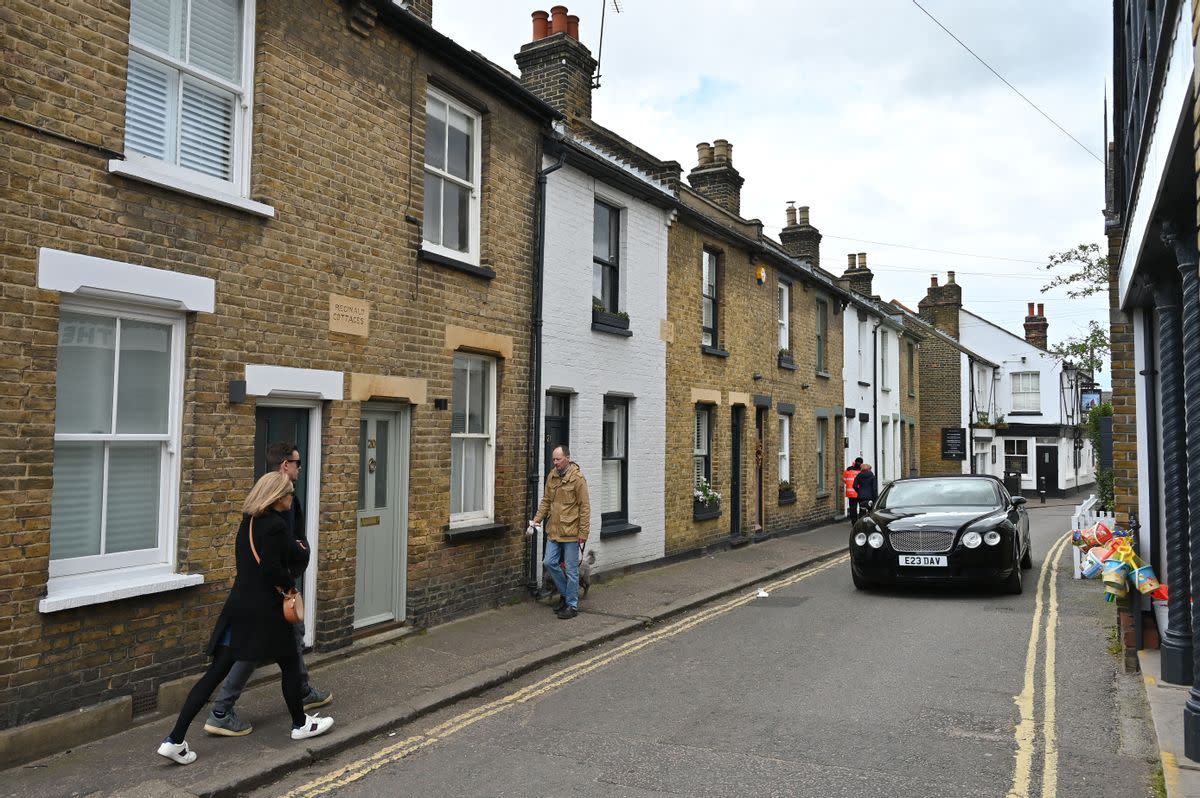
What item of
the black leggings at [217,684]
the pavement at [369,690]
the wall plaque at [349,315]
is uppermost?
the wall plaque at [349,315]

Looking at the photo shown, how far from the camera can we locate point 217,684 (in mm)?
5145

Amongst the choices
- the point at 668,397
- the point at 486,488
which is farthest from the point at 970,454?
the point at 486,488

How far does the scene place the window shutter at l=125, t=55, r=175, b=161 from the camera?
6.10 metres

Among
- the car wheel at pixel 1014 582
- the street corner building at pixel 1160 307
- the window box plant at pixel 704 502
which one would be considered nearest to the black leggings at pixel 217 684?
the street corner building at pixel 1160 307

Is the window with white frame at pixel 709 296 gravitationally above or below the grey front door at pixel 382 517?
above

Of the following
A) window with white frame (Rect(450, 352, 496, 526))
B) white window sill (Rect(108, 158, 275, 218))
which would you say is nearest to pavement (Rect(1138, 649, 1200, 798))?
window with white frame (Rect(450, 352, 496, 526))

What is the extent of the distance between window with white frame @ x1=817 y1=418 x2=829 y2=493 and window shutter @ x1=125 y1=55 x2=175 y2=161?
17559mm

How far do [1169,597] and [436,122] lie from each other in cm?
812

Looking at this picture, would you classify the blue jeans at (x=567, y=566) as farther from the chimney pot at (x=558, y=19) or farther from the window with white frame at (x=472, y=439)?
the chimney pot at (x=558, y=19)

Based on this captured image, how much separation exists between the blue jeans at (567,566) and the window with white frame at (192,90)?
5.06 m

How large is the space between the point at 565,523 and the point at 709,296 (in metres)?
7.42

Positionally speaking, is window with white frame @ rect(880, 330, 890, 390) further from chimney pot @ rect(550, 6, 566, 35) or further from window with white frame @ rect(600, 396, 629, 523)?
chimney pot @ rect(550, 6, 566, 35)

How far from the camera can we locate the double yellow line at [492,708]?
16.7 ft

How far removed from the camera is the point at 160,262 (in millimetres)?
6078
